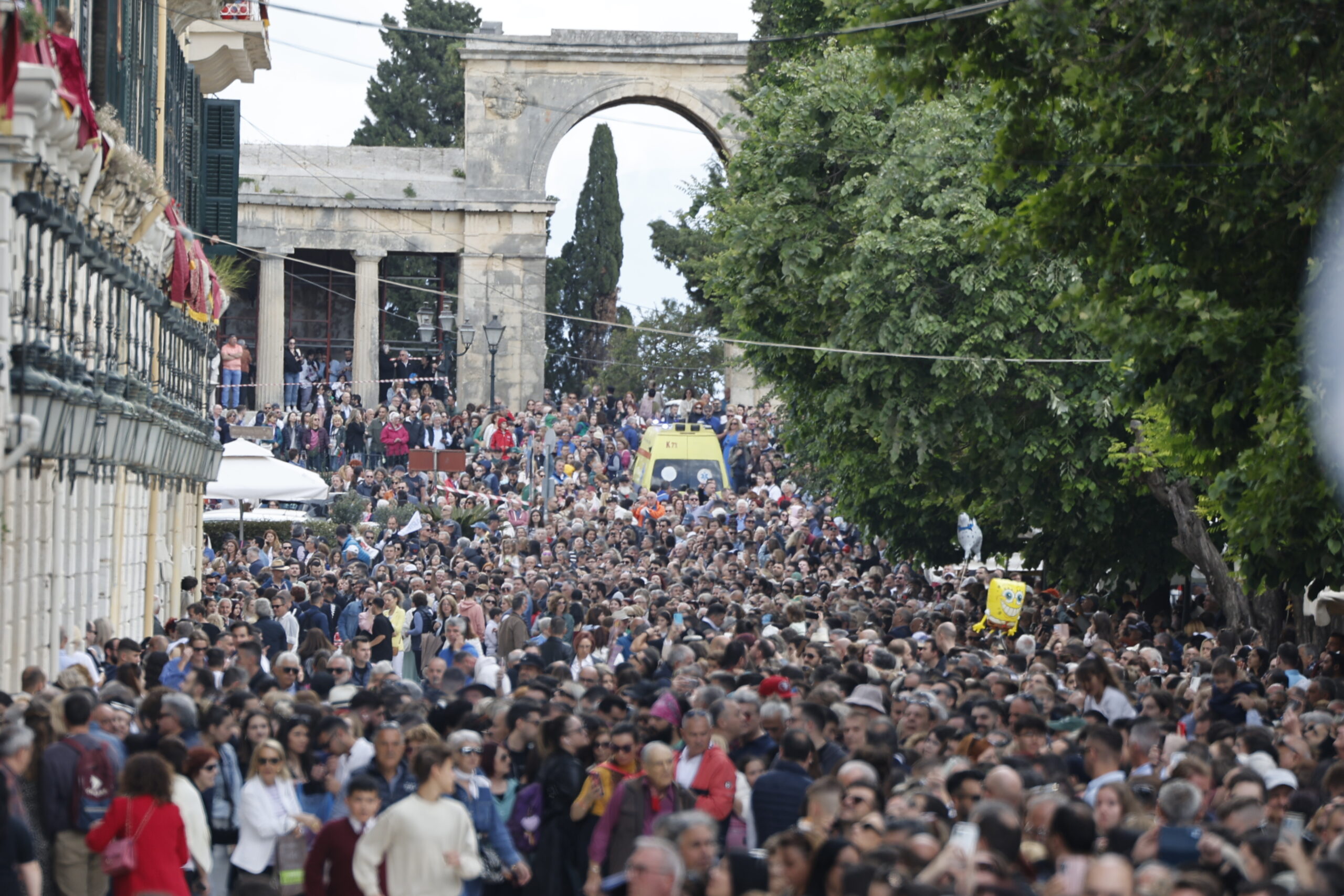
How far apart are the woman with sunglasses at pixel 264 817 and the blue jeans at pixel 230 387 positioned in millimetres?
37305

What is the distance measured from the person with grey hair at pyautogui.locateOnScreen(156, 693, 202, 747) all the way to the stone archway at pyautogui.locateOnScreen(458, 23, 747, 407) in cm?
4457

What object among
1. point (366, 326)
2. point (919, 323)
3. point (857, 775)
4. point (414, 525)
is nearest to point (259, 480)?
point (414, 525)

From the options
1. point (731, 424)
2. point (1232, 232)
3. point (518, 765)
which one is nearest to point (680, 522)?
point (731, 424)

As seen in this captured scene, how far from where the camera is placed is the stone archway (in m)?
55.2

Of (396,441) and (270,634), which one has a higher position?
(396,441)

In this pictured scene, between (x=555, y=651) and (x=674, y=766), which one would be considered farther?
(x=555, y=651)

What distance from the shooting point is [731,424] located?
45625mm

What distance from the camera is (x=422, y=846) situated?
8.90m

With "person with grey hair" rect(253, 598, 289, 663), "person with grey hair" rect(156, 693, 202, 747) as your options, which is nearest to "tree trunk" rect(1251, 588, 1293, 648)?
"person with grey hair" rect(253, 598, 289, 663)

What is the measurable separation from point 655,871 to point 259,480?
22.1 m

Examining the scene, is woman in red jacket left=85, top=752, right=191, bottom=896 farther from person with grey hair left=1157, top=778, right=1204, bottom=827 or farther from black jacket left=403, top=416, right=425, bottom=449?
black jacket left=403, top=416, right=425, bottom=449

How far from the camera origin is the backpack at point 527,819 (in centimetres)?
1025

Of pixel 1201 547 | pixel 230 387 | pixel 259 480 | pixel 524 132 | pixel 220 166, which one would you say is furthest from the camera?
pixel 524 132

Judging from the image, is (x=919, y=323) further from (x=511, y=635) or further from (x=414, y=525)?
(x=414, y=525)
